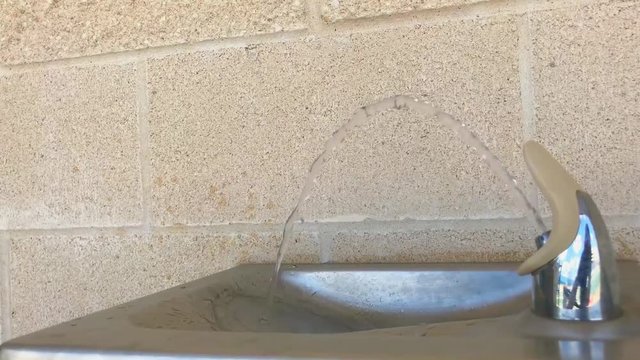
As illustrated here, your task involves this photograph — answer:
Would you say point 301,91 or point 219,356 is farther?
point 301,91

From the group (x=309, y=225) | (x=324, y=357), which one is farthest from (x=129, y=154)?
(x=324, y=357)

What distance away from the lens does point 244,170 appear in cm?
89

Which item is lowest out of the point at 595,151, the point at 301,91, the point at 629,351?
the point at 629,351

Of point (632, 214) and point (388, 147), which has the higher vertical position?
point (388, 147)

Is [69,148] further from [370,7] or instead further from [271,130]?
[370,7]

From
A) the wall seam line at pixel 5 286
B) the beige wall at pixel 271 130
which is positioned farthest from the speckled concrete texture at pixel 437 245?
the wall seam line at pixel 5 286

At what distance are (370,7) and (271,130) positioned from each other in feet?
0.63

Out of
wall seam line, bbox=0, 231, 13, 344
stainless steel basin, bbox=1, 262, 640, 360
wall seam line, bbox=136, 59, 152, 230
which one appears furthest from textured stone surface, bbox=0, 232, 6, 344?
stainless steel basin, bbox=1, 262, 640, 360

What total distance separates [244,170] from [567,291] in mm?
461

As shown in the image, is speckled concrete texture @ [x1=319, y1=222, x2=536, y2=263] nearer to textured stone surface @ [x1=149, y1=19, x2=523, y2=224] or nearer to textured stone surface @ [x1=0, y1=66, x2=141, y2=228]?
textured stone surface @ [x1=149, y1=19, x2=523, y2=224]

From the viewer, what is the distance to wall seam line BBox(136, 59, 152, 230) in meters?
0.94

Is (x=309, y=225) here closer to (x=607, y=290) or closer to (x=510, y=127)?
(x=510, y=127)

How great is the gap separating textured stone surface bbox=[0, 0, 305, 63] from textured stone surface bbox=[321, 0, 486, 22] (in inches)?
1.5

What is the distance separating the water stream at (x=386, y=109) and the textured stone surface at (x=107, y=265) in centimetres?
5
